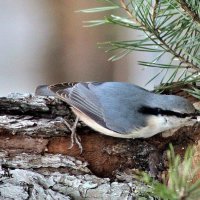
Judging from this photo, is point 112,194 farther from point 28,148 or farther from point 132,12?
point 132,12

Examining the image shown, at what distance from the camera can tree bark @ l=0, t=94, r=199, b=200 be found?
0.90 m

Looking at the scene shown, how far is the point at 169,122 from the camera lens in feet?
3.23

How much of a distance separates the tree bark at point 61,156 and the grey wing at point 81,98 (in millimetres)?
52

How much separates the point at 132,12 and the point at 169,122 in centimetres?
21

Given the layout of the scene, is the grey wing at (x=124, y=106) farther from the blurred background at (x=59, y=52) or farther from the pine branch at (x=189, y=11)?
the blurred background at (x=59, y=52)

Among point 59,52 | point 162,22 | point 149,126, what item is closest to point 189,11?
point 162,22

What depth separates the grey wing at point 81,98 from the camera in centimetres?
105

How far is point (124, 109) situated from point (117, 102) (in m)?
0.02

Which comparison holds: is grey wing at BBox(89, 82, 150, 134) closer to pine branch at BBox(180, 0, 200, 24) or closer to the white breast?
the white breast

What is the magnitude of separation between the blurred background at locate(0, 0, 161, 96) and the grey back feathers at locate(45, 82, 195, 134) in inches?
42.3

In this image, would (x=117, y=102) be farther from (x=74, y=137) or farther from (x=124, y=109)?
(x=74, y=137)

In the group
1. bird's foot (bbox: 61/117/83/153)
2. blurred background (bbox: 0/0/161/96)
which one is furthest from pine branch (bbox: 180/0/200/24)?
blurred background (bbox: 0/0/161/96)

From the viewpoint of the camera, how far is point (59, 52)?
221cm

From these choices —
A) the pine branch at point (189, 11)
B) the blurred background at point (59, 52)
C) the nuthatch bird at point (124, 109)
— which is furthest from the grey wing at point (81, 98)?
the blurred background at point (59, 52)
